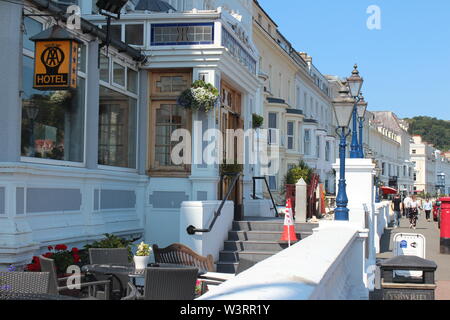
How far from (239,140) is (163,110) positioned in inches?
123

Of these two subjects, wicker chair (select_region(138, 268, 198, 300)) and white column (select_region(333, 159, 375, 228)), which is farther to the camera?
white column (select_region(333, 159, 375, 228))

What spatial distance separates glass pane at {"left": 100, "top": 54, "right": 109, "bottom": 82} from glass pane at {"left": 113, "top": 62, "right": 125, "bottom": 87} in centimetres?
34

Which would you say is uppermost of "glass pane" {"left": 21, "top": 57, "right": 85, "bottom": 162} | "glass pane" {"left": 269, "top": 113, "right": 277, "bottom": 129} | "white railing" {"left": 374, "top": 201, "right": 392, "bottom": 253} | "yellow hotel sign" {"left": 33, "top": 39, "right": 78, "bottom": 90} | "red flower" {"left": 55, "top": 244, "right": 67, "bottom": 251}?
"glass pane" {"left": 269, "top": 113, "right": 277, "bottom": 129}

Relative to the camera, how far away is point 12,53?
29.6 ft

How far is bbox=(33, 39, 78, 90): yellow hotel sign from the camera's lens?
9.03m

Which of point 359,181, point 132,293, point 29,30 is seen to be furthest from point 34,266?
point 359,181

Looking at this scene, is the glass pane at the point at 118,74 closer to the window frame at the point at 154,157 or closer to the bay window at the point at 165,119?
the bay window at the point at 165,119

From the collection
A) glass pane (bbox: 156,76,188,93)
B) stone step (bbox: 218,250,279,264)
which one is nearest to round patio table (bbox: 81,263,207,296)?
stone step (bbox: 218,250,279,264)

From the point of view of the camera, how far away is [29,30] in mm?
9609

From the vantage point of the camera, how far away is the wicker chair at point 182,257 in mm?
9930

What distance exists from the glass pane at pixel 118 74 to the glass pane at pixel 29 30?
2864 millimetres

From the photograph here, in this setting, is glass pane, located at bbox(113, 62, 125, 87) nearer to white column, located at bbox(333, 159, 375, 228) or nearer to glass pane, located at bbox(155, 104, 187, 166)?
glass pane, located at bbox(155, 104, 187, 166)

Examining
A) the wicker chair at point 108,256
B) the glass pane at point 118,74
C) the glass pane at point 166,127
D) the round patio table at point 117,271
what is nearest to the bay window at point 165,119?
the glass pane at point 166,127

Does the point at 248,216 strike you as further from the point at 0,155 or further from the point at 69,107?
the point at 0,155
